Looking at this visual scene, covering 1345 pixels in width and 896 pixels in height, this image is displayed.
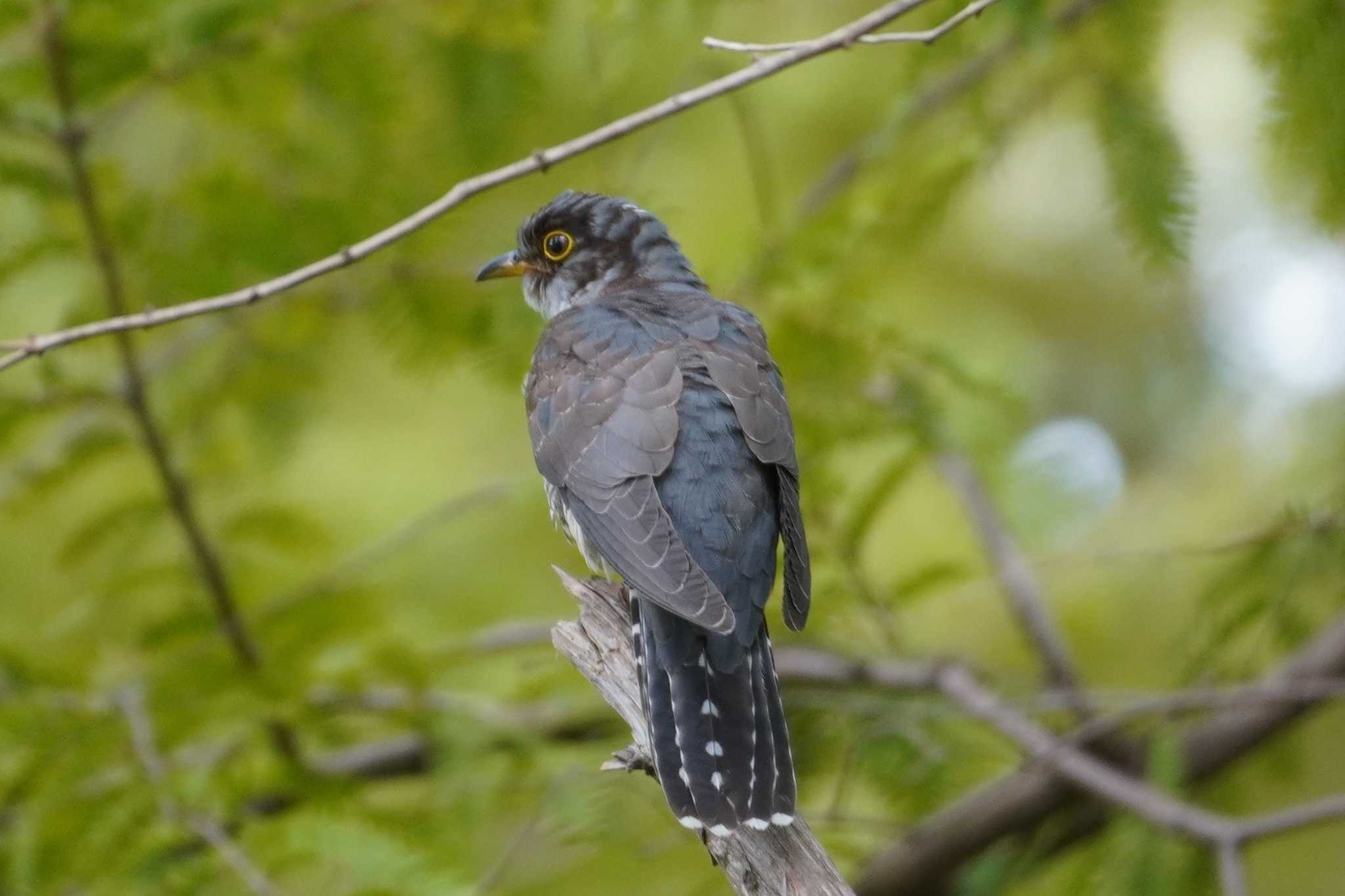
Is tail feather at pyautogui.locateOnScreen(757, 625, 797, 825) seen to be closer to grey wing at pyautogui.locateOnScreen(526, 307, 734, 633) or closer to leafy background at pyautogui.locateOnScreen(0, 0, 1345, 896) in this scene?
grey wing at pyautogui.locateOnScreen(526, 307, 734, 633)

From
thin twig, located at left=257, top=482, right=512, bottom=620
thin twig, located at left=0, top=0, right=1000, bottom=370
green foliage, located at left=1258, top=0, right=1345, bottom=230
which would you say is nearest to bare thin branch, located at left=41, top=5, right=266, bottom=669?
thin twig, located at left=257, top=482, right=512, bottom=620

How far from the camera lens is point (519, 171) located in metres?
2.80

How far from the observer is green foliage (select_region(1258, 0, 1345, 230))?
3.67 metres

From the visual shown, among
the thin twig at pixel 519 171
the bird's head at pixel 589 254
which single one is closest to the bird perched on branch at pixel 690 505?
the bird's head at pixel 589 254

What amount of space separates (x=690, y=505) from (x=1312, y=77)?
78.5 inches

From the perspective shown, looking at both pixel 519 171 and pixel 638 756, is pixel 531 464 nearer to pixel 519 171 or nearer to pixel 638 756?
pixel 638 756

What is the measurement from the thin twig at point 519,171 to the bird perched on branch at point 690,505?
109cm

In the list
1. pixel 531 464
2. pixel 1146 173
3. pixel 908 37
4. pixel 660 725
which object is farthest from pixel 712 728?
pixel 531 464

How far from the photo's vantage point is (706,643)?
346 centimetres

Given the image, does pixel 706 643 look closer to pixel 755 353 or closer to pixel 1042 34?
pixel 755 353

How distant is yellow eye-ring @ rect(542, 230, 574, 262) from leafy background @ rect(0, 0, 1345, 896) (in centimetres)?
35

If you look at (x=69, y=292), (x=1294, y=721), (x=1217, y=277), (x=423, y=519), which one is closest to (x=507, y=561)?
(x=423, y=519)

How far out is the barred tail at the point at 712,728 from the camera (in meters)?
3.12

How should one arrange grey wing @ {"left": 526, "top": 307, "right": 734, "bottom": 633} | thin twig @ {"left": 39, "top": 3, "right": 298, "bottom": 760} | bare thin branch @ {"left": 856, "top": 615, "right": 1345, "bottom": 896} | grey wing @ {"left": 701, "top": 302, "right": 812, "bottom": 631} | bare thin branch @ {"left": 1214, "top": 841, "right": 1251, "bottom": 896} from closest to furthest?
grey wing @ {"left": 526, "top": 307, "right": 734, "bottom": 633}
grey wing @ {"left": 701, "top": 302, "right": 812, "bottom": 631}
bare thin branch @ {"left": 1214, "top": 841, "right": 1251, "bottom": 896}
thin twig @ {"left": 39, "top": 3, "right": 298, "bottom": 760}
bare thin branch @ {"left": 856, "top": 615, "right": 1345, "bottom": 896}
